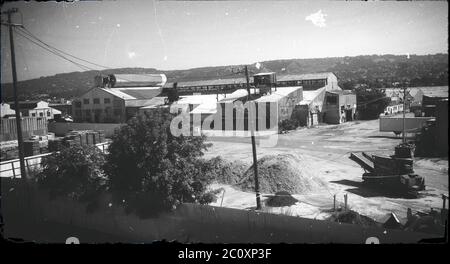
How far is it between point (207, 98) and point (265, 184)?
102 ft

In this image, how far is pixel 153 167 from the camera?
49.5 feet

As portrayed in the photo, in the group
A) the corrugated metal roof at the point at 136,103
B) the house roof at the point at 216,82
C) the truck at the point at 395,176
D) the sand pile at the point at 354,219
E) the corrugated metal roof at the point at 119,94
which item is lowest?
the sand pile at the point at 354,219

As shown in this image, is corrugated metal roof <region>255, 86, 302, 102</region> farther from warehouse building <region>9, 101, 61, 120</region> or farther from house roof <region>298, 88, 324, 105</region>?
warehouse building <region>9, 101, 61, 120</region>

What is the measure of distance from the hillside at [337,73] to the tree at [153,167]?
579 inches

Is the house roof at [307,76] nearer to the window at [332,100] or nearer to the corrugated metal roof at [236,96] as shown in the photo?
the window at [332,100]

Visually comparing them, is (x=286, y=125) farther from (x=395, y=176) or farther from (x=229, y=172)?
(x=395, y=176)

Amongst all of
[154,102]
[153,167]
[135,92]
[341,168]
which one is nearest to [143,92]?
[135,92]

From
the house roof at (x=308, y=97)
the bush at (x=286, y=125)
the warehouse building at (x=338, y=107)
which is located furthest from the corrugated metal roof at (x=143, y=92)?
the warehouse building at (x=338, y=107)

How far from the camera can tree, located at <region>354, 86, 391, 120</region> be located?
145ft

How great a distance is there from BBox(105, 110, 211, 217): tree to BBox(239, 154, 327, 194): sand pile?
520 cm

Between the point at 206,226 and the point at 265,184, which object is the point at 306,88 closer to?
the point at 265,184

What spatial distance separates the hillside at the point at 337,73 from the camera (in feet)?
148

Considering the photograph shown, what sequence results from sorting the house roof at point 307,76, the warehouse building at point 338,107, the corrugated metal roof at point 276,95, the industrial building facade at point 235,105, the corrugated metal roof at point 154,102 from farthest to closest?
1. the house roof at point 307,76
2. the corrugated metal roof at point 154,102
3. the warehouse building at point 338,107
4. the industrial building facade at point 235,105
5. the corrugated metal roof at point 276,95
